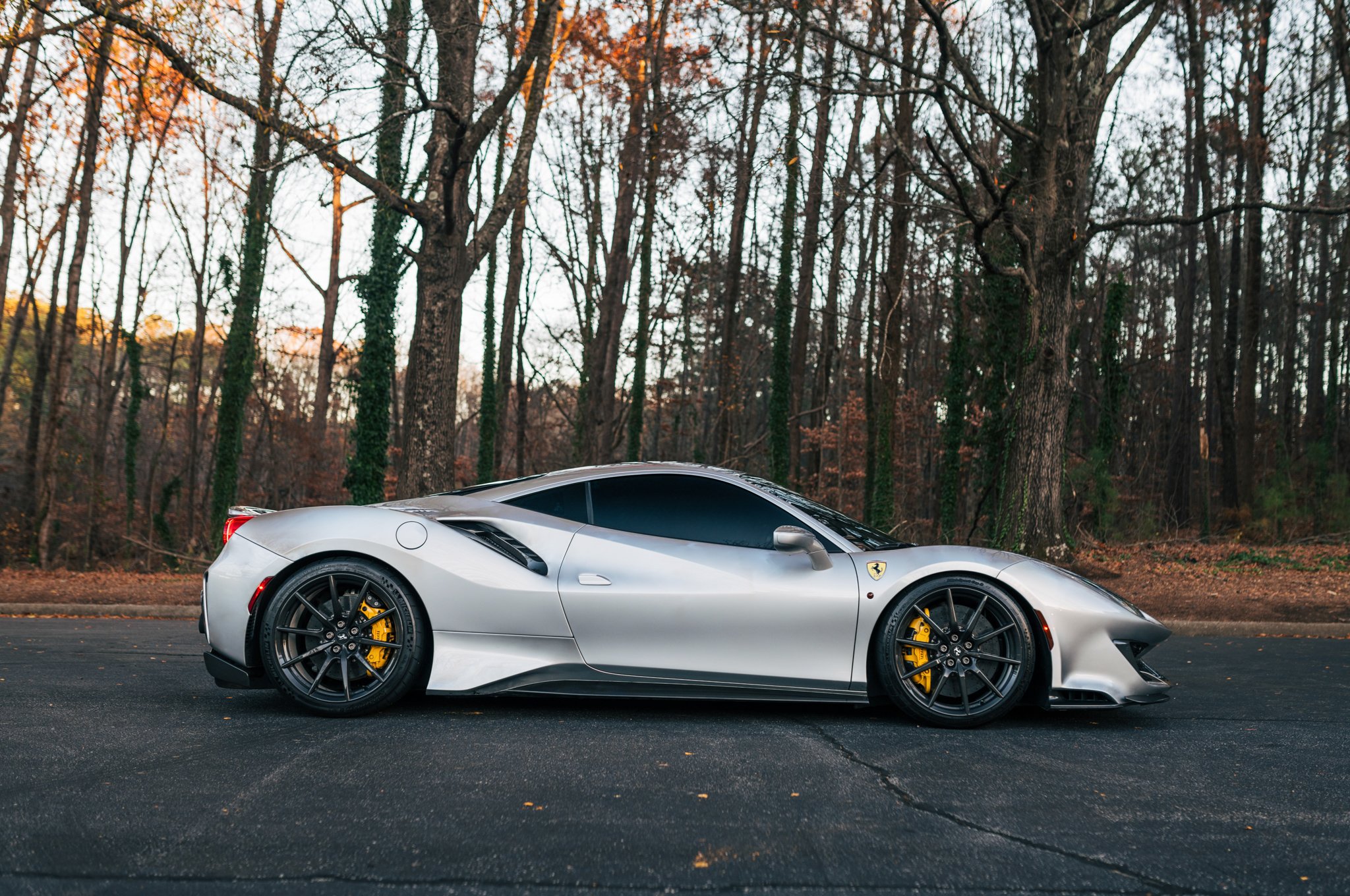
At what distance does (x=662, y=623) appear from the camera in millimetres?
4965

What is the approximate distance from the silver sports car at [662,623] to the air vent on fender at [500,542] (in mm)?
12

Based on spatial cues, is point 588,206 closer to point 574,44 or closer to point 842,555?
point 574,44

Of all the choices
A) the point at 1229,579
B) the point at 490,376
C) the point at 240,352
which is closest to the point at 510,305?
the point at 490,376

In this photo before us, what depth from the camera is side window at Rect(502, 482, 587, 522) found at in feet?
17.4

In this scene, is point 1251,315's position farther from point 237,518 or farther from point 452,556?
point 237,518

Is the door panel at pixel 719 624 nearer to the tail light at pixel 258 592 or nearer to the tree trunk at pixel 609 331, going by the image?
the tail light at pixel 258 592

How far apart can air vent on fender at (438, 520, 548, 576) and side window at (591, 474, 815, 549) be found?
376 mm

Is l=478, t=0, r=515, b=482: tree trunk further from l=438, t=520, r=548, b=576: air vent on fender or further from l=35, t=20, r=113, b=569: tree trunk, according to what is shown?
l=438, t=520, r=548, b=576: air vent on fender

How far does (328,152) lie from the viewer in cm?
1102

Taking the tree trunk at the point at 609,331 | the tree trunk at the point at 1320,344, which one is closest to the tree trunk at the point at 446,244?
the tree trunk at the point at 609,331

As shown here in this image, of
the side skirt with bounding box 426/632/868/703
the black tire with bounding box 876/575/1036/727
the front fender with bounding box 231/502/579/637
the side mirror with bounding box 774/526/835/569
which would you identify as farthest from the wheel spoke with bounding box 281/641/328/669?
the black tire with bounding box 876/575/1036/727

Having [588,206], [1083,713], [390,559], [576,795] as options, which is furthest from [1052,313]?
[588,206]

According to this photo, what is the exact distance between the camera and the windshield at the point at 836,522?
5324mm

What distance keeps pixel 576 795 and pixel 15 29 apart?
10.4 metres
